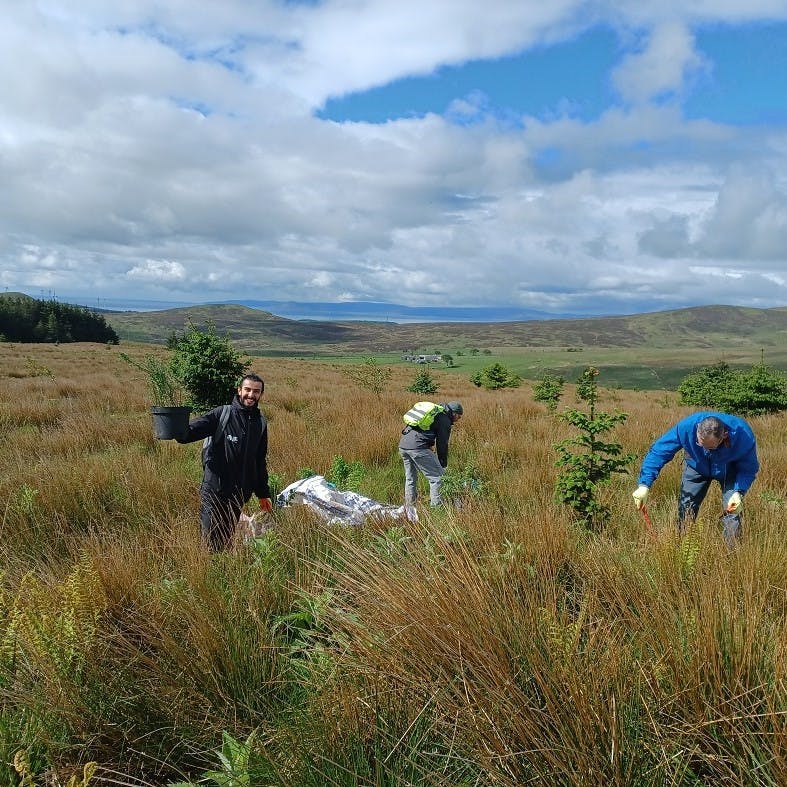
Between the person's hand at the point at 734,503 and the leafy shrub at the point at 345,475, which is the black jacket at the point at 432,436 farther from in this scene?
A: the person's hand at the point at 734,503

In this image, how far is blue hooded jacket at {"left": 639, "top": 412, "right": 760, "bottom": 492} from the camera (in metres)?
4.52

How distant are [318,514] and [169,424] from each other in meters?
1.35

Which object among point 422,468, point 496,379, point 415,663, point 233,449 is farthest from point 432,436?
point 496,379

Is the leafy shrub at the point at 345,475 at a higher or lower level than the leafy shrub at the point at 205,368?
lower

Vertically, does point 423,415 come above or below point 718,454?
above

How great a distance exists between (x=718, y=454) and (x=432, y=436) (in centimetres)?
279

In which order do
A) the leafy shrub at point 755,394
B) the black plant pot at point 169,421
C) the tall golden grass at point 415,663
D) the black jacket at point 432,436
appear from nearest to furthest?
1. the tall golden grass at point 415,663
2. the black plant pot at point 169,421
3. the black jacket at point 432,436
4. the leafy shrub at point 755,394

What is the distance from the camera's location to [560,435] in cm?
912

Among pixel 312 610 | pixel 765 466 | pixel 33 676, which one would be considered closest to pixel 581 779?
pixel 312 610

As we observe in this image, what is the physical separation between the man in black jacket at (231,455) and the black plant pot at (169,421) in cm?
14

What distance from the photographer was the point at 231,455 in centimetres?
459

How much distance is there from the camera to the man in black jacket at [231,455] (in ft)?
14.6

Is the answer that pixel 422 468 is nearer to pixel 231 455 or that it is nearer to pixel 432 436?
pixel 432 436

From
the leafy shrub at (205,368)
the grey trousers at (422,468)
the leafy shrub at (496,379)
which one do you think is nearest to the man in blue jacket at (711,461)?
the grey trousers at (422,468)
